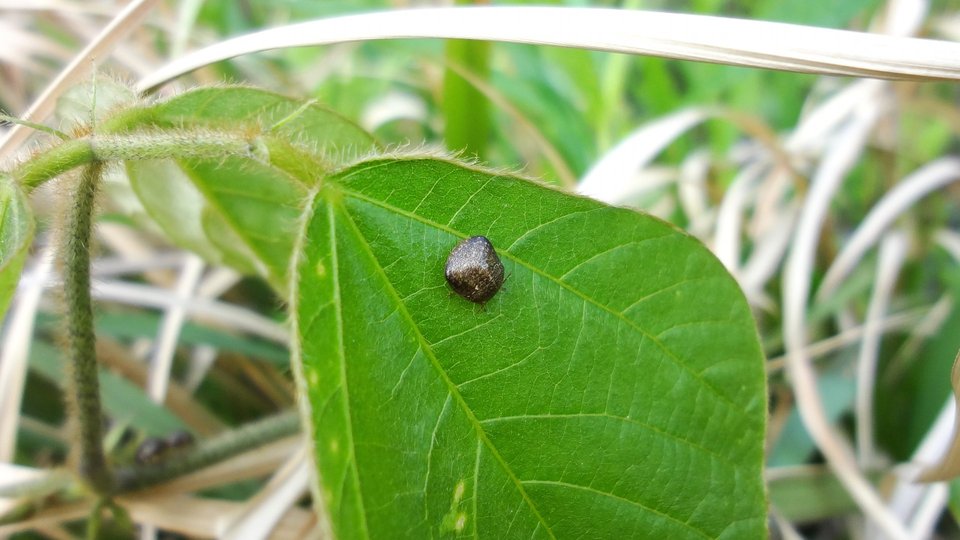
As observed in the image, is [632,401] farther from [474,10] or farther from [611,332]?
[474,10]

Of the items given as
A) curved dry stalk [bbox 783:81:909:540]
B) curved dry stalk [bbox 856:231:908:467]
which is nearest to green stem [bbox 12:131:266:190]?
curved dry stalk [bbox 783:81:909:540]

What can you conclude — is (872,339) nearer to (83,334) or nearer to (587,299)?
(587,299)

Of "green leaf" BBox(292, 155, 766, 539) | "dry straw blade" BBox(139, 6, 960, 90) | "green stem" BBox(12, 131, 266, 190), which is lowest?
"green leaf" BBox(292, 155, 766, 539)

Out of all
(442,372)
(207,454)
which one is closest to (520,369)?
(442,372)

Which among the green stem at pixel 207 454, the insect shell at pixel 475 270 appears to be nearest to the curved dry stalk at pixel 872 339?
the insect shell at pixel 475 270

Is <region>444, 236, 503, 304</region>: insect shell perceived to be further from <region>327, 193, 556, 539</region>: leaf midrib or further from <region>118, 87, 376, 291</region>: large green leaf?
<region>118, 87, 376, 291</region>: large green leaf
